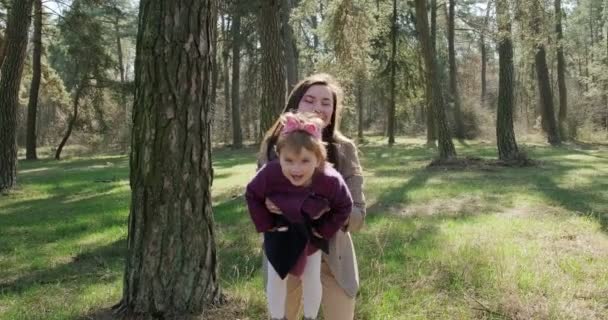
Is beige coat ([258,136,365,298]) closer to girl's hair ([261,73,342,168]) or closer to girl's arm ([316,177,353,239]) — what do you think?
girl's hair ([261,73,342,168])

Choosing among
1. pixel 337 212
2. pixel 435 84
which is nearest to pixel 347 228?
pixel 337 212

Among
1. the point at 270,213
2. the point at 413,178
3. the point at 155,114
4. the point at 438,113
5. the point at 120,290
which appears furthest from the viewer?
the point at 438,113

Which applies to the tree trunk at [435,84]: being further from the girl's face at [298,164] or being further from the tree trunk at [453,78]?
the tree trunk at [453,78]

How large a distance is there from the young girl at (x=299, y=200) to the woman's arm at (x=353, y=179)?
19 centimetres

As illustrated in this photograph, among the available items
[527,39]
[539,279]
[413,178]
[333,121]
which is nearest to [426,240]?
[539,279]

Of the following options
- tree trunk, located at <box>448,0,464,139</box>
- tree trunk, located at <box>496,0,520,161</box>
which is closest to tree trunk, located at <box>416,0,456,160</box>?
tree trunk, located at <box>496,0,520,161</box>

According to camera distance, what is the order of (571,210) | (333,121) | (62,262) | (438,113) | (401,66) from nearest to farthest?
(333,121) < (62,262) < (571,210) < (438,113) < (401,66)

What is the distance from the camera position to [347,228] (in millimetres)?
2922

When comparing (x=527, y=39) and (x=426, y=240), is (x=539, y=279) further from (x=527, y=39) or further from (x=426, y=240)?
(x=527, y=39)

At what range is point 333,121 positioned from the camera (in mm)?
3156

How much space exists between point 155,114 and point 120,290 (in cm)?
200

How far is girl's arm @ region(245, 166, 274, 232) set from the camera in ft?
9.14

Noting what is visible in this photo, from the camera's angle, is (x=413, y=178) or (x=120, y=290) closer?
(x=120, y=290)

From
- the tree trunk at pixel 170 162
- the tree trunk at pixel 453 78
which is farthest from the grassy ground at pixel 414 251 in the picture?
the tree trunk at pixel 453 78
